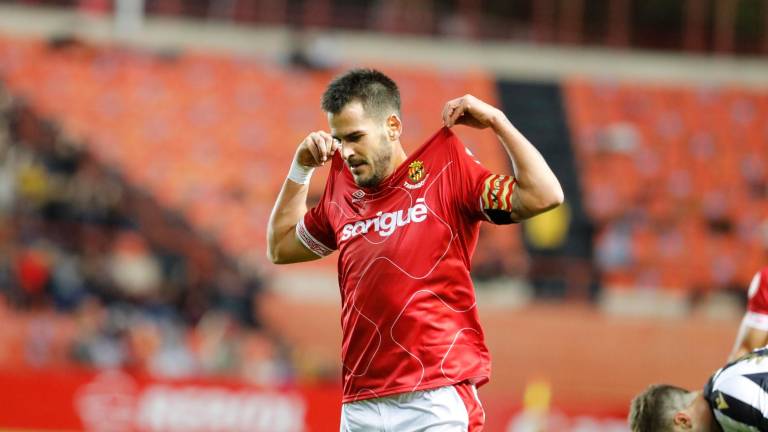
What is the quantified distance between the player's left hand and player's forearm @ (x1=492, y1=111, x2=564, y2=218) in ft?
0.10

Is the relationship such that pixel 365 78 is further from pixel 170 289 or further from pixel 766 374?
pixel 170 289

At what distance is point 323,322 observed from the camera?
18750mm

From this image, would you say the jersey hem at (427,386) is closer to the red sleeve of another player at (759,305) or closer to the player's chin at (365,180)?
the player's chin at (365,180)

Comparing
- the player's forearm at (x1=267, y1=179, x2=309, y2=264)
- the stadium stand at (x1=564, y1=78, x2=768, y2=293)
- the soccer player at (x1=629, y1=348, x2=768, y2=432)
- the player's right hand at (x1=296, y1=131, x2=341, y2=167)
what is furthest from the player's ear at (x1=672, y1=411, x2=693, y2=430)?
the stadium stand at (x1=564, y1=78, x2=768, y2=293)

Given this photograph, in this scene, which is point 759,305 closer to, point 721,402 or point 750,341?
point 750,341

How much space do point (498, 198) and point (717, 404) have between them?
1.06m

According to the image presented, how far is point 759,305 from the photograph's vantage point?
501 cm

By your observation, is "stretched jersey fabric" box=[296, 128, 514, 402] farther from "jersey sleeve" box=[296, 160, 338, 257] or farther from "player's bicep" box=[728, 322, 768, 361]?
"player's bicep" box=[728, 322, 768, 361]

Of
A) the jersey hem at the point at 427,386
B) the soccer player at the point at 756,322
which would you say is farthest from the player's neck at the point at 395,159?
the soccer player at the point at 756,322

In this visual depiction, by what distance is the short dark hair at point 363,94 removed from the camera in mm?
4422

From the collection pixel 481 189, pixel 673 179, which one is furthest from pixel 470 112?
pixel 673 179

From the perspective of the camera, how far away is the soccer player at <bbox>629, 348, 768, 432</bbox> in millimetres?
4051

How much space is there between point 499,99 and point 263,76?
16.6 feet

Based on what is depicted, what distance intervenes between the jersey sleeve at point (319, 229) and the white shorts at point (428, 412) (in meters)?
0.75
